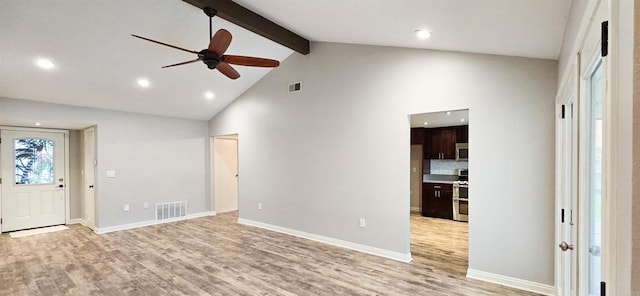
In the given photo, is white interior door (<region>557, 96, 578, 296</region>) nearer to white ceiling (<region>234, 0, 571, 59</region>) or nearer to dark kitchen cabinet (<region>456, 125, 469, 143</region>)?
white ceiling (<region>234, 0, 571, 59</region>)

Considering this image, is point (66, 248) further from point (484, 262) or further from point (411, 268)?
point (484, 262)

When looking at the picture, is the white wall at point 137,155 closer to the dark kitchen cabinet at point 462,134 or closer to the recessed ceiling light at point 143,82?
the recessed ceiling light at point 143,82

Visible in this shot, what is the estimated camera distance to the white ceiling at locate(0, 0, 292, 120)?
11.6 ft

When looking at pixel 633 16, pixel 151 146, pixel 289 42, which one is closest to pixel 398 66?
pixel 289 42

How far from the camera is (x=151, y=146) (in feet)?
22.3

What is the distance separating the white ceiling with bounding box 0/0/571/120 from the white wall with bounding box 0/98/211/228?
0.29 meters

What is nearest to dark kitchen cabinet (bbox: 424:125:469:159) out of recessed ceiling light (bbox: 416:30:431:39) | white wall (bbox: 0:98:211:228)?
recessed ceiling light (bbox: 416:30:431:39)

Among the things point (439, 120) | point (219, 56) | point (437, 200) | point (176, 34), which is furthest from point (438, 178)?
point (176, 34)

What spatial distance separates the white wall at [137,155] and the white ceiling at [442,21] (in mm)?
4208

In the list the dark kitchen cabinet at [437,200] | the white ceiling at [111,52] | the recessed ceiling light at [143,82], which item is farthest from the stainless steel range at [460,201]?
the recessed ceiling light at [143,82]

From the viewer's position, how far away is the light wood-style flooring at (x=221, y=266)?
344 centimetres

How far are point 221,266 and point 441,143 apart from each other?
221 inches

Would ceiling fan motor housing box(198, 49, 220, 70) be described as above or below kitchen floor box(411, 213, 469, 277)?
above

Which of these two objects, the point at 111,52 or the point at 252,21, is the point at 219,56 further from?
the point at 111,52
